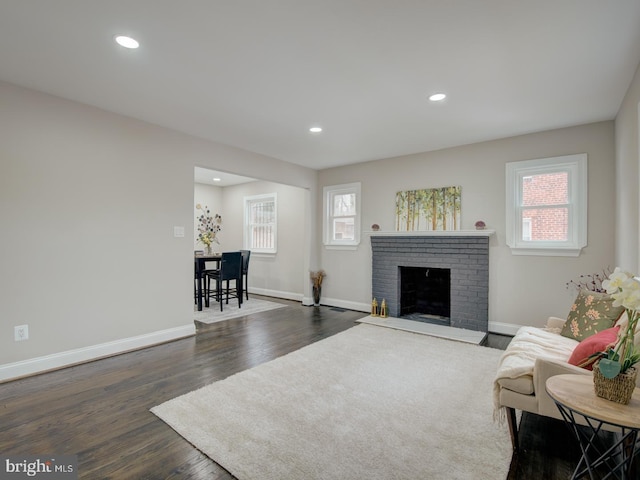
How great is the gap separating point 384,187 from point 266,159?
6.56 feet

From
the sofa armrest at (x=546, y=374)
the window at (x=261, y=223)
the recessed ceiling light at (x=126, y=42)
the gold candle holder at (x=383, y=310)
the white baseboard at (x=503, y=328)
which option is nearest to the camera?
the sofa armrest at (x=546, y=374)

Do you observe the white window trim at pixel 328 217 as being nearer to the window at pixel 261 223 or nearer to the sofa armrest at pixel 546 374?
the window at pixel 261 223

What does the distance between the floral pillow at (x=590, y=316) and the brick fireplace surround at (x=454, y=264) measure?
1635mm

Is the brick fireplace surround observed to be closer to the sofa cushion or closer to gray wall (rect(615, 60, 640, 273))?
gray wall (rect(615, 60, 640, 273))

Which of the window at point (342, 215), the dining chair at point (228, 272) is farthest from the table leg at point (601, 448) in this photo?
the dining chair at point (228, 272)

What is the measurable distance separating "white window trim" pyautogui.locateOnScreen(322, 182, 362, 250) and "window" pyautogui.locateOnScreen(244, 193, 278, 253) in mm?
1375

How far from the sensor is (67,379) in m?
2.90

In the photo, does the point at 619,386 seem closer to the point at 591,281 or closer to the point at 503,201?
the point at 591,281

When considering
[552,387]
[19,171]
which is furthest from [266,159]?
[552,387]

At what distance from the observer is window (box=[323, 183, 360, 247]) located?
19.2 ft

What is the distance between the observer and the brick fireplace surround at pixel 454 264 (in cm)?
446

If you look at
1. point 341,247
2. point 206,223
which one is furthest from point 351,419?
point 206,223

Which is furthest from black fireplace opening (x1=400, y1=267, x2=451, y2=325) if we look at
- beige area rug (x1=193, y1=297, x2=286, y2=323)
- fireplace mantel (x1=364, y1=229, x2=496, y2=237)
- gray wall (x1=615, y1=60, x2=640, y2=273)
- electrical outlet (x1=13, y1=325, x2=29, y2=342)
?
electrical outlet (x1=13, y1=325, x2=29, y2=342)

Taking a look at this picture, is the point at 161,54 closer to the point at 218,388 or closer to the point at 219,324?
the point at 218,388
